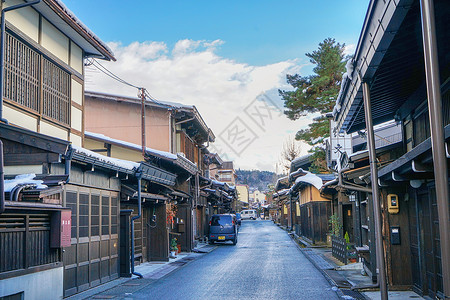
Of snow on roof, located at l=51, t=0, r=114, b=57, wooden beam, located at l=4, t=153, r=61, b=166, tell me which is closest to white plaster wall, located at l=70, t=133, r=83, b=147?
snow on roof, located at l=51, t=0, r=114, b=57

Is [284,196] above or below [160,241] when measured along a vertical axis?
above

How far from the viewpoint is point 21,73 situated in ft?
37.4

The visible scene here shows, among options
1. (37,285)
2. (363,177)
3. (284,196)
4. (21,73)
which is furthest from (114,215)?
(284,196)

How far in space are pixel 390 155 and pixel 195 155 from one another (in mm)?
20896

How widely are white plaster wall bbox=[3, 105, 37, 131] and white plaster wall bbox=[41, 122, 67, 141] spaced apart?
0.42 metres

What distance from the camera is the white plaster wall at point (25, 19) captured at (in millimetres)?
10883

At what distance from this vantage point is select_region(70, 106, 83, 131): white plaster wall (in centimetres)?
1424

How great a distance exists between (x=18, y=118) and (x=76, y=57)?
4.11m

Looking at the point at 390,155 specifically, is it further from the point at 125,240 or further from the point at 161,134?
the point at 161,134

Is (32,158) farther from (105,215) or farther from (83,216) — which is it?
(105,215)

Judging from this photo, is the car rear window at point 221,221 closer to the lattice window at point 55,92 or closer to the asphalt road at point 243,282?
the asphalt road at point 243,282

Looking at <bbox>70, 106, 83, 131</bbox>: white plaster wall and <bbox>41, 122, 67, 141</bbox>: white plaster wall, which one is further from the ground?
<bbox>70, 106, 83, 131</bbox>: white plaster wall

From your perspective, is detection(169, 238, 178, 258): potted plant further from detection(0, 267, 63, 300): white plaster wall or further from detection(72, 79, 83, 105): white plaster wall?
detection(0, 267, 63, 300): white plaster wall

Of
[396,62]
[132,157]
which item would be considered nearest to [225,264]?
[132,157]
